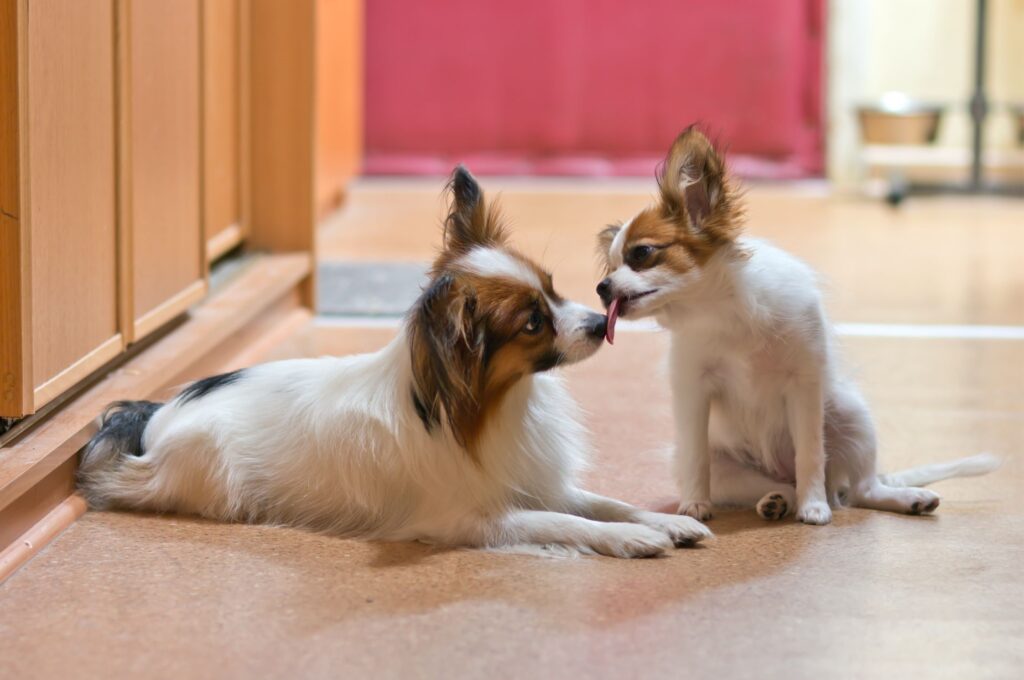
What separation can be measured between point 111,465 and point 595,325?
901 millimetres

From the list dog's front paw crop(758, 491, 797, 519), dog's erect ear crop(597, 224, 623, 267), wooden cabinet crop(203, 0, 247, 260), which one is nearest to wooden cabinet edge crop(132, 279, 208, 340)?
wooden cabinet crop(203, 0, 247, 260)

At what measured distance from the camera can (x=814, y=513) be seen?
259 centimetres

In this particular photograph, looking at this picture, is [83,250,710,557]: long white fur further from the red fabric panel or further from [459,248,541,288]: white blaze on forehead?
the red fabric panel

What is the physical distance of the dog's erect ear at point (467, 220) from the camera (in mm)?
2488

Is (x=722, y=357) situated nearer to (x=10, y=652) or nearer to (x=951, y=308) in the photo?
(x=10, y=652)

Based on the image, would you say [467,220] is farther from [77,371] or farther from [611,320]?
[77,371]

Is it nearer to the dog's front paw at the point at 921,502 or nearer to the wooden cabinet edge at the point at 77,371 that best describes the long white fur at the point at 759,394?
the dog's front paw at the point at 921,502

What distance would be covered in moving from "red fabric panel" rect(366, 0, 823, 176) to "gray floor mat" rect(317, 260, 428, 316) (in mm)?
2689

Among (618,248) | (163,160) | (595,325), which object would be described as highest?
(163,160)

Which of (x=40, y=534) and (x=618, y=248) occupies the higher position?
(x=618, y=248)

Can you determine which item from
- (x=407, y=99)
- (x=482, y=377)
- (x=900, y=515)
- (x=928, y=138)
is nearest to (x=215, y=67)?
(x=482, y=377)

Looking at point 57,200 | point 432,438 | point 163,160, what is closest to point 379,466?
point 432,438

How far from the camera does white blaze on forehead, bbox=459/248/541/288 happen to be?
2.39 metres

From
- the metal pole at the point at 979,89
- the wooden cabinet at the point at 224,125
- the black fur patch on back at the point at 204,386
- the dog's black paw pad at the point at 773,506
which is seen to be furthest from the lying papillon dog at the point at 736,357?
the metal pole at the point at 979,89
